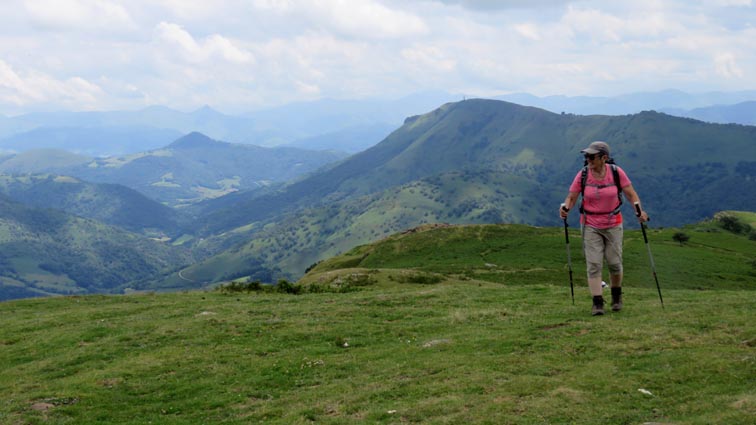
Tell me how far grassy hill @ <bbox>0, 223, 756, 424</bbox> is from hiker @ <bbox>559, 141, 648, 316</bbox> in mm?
2401

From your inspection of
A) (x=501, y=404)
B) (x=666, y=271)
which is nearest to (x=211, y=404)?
(x=501, y=404)

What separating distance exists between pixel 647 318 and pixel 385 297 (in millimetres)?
15497

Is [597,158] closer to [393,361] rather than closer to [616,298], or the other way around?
[616,298]

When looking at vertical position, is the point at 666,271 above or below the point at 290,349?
below

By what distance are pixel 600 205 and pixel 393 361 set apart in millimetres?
9359

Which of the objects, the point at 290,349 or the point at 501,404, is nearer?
the point at 501,404

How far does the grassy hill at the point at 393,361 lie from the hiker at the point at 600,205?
2.40 m

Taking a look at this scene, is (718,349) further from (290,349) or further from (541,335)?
(290,349)

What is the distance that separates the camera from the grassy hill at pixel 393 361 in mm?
13531

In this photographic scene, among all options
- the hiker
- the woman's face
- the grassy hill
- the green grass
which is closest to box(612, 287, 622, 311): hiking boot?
the grassy hill

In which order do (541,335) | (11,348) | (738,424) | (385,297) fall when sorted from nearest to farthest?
(738,424) → (541,335) → (11,348) → (385,297)

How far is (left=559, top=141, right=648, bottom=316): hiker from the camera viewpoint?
1986 cm

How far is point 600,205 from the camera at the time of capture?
66.1 ft

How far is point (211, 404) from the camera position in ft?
53.9
